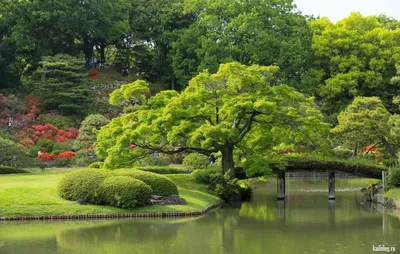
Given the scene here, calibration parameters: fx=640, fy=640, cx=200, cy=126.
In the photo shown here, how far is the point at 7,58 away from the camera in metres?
53.6

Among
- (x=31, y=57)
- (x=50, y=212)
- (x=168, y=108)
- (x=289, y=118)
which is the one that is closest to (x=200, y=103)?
(x=168, y=108)

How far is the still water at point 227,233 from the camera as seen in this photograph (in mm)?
19062

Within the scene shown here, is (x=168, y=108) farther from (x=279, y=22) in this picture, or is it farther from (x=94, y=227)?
(x=279, y=22)

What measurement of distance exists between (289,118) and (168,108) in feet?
20.1

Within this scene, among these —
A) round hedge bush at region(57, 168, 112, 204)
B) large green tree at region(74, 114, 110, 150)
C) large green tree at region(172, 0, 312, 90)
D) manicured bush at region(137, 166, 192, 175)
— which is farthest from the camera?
large green tree at region(172, 0, 312, 90)

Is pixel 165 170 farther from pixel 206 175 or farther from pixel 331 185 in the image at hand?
pixel 331 185

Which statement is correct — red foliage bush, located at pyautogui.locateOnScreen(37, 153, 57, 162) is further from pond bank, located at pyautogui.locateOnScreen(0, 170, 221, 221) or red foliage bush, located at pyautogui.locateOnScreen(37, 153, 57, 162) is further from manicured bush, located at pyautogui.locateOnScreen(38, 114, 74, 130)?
pond bank, located at pyautogui.locateOnScreen(0, 170, 221, 221)

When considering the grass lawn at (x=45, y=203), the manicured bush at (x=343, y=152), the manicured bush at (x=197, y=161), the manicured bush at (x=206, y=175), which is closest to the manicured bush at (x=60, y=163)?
the manicured bush at (x=197, y=161)

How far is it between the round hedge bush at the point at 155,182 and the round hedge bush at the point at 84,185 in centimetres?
85

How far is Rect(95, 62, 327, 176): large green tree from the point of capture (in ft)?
102

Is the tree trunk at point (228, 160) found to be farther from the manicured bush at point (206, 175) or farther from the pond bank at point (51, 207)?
the pond bank at point (51, 207)

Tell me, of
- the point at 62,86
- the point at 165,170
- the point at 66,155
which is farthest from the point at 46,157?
the point at 62,86

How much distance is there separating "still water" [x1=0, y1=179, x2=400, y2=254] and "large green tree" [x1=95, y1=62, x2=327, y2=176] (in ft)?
12.8

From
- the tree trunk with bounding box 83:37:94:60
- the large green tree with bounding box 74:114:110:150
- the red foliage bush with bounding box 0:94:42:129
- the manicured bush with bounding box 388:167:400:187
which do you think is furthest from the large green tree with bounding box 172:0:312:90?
the manicured bush with bounding box 388:167:400:187
